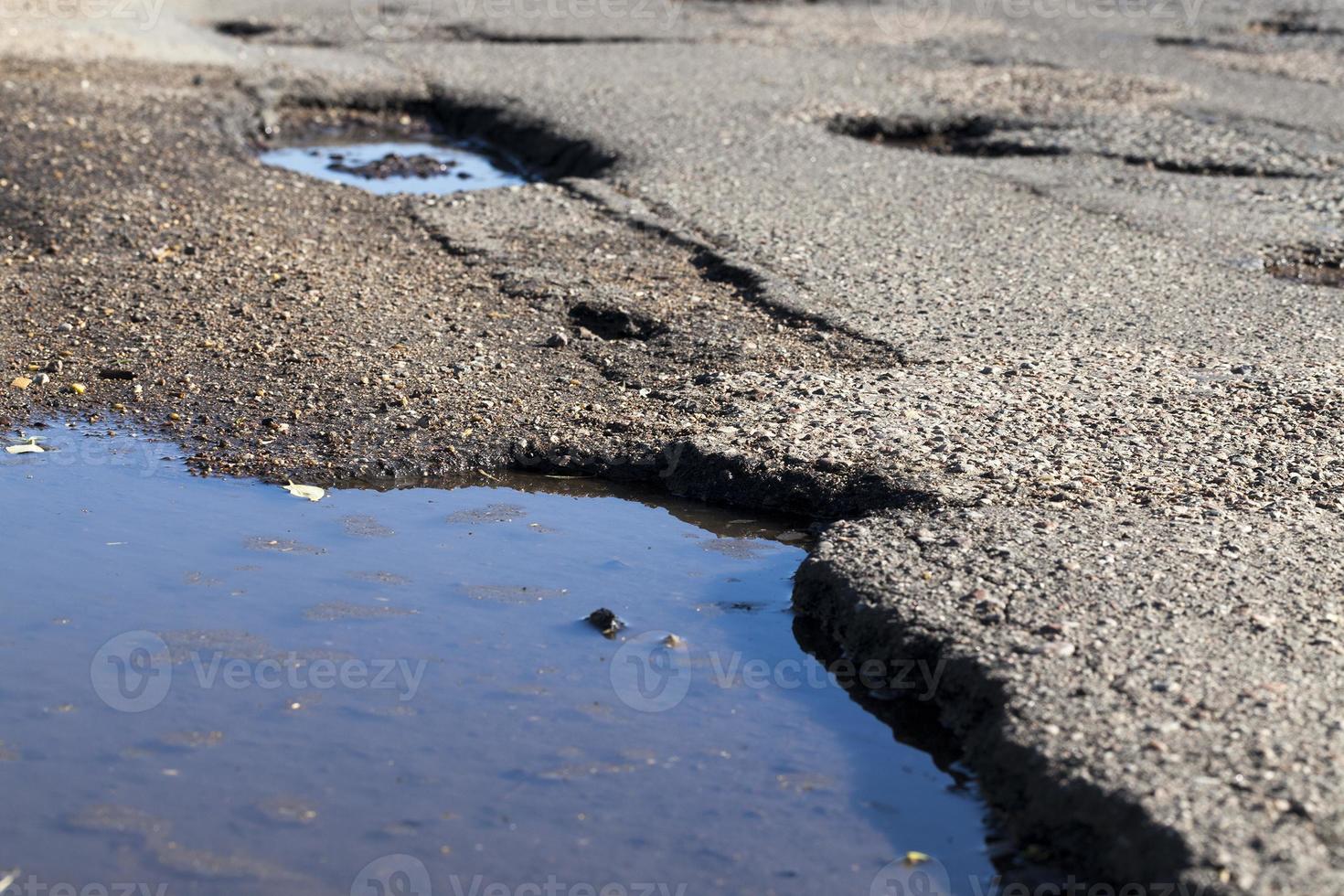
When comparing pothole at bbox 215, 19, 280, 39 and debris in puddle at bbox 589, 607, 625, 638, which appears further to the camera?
pothole at bbox 215, 19, 280, 39

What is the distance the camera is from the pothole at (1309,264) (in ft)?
21.0

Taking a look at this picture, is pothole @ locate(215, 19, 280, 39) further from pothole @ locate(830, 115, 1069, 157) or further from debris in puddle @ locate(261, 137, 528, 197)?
pothole @ locate(830, 115, 1069, 157)

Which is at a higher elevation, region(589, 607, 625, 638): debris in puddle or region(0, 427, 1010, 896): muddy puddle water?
region(589, 607, 625, 638): debris in puddle

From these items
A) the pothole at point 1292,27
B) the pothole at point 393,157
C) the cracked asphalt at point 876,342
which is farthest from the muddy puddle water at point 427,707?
the pothole at point 1292,27

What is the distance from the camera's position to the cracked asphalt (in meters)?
3.09

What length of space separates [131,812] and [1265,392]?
12.1ft

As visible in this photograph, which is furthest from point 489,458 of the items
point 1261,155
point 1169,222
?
point 1261,155

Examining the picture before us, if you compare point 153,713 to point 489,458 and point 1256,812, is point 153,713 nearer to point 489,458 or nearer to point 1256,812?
point 489,458

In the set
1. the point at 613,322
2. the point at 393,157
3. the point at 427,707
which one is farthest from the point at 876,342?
the point at 393,157

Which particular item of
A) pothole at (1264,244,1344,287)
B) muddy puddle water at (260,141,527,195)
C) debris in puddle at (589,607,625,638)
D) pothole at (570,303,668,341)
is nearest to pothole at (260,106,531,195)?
muddy puddle water at (260,141,527,195)

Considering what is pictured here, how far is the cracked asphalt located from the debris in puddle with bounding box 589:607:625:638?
1.61 ft

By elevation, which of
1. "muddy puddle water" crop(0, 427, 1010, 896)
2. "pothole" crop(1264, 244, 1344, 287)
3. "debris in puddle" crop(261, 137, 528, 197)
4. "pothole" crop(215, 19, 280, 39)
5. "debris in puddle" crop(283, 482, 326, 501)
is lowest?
"muddy puddle water" crop(0, 427, 1010, 896)

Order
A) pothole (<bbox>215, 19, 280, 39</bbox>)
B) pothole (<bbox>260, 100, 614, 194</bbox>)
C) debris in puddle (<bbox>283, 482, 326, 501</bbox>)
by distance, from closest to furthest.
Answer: debris in puddle (<bbox>283, 482, 326, 501</bbox>) → pothole (<bbox>260, 100, 614, 194</bbox>) → pothole (<bbox>215, 19, 280, 39</bbox>)

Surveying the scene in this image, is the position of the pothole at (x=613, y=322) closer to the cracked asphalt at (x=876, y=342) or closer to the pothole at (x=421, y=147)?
the cracked asphalt at (x=876, y=342)
